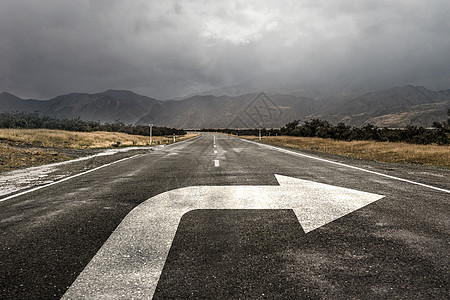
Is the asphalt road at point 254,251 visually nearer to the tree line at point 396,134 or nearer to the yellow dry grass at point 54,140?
the yellow dry grass at point 54,140

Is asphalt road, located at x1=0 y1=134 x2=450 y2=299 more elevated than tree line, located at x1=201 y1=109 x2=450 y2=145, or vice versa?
tree line, located at x1=201 y1=109 x2=450 y2=145

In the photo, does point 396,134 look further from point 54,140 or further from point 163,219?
point 54,140

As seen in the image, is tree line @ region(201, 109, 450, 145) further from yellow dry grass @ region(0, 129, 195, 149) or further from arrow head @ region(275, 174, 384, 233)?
yellow dry grass @ region(0, 129, 195, 149)

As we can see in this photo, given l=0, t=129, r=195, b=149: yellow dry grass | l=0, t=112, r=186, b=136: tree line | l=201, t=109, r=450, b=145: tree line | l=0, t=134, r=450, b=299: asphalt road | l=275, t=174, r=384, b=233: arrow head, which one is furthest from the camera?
l=0, t=112, r=186, b=136: tree line

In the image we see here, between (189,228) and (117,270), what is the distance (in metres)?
0.86

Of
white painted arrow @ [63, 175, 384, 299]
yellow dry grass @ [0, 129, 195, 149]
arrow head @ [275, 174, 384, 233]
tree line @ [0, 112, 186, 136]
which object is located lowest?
yellow dry grass @ [0, 129, 195, 149]

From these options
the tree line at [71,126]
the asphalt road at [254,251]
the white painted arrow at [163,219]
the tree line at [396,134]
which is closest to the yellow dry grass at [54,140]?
the white painted arrow at [163,219]

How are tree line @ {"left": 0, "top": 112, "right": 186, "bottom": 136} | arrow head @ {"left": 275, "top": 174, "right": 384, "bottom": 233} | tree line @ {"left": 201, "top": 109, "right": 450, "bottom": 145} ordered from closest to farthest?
arrow head @ {"left": 275, "top": 174, "right": 384, "bottom": 233}, tree line @ {"left": 201, "top": 109, "right": 450, "bottom": 145}, tree line @ {"left": 0, "top": 112, "right": 186, "bottom": 136}

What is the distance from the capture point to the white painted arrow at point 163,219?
1580mm

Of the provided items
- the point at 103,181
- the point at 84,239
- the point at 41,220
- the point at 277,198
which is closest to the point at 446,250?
the point at 277,198

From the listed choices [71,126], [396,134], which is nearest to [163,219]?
[396,134]

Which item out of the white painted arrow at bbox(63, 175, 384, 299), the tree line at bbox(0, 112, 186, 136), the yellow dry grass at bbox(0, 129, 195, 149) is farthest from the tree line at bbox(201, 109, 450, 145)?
the tree line at bbox(0, 112, 186, 136)

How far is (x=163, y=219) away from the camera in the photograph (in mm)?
2762

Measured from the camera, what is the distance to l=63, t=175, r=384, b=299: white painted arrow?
158 cm
